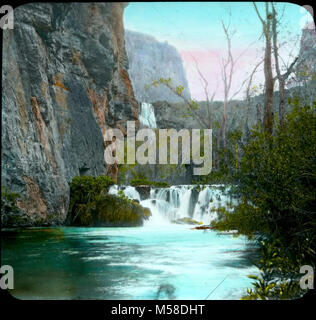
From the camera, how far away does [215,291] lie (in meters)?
2.41

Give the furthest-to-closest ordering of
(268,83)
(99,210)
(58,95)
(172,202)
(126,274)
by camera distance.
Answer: (172,202) < (58,95) < (99,210) < (268,83) < (126,274)

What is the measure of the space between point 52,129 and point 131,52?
34.0ft

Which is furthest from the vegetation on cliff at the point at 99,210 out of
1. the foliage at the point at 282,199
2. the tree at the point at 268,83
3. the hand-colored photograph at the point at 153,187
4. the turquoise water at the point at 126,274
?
the foliage at the point at 282,199

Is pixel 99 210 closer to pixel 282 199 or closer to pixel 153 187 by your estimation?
pixel 153 187

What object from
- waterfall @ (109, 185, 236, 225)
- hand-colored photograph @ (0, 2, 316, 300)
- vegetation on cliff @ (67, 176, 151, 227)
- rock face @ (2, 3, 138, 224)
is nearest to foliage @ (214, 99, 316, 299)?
hand-colored photograph @ (0, 2, 316, 300)

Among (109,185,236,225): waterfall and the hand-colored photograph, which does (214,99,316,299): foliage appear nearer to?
the hand-colored photograph

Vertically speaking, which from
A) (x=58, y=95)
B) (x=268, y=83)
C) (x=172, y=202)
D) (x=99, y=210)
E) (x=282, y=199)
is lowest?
(x=172, y=202)

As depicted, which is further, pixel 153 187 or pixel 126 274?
pixel 153 187

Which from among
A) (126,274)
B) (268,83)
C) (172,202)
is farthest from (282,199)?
(172,202)

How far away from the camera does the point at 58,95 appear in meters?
12.1

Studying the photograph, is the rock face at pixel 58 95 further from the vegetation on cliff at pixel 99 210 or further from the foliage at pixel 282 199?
the foliage at pixel 282 199

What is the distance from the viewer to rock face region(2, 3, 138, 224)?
21.3ft

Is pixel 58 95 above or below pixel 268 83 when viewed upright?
above

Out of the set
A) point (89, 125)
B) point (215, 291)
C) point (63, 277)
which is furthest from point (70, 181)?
point (215, 291)
